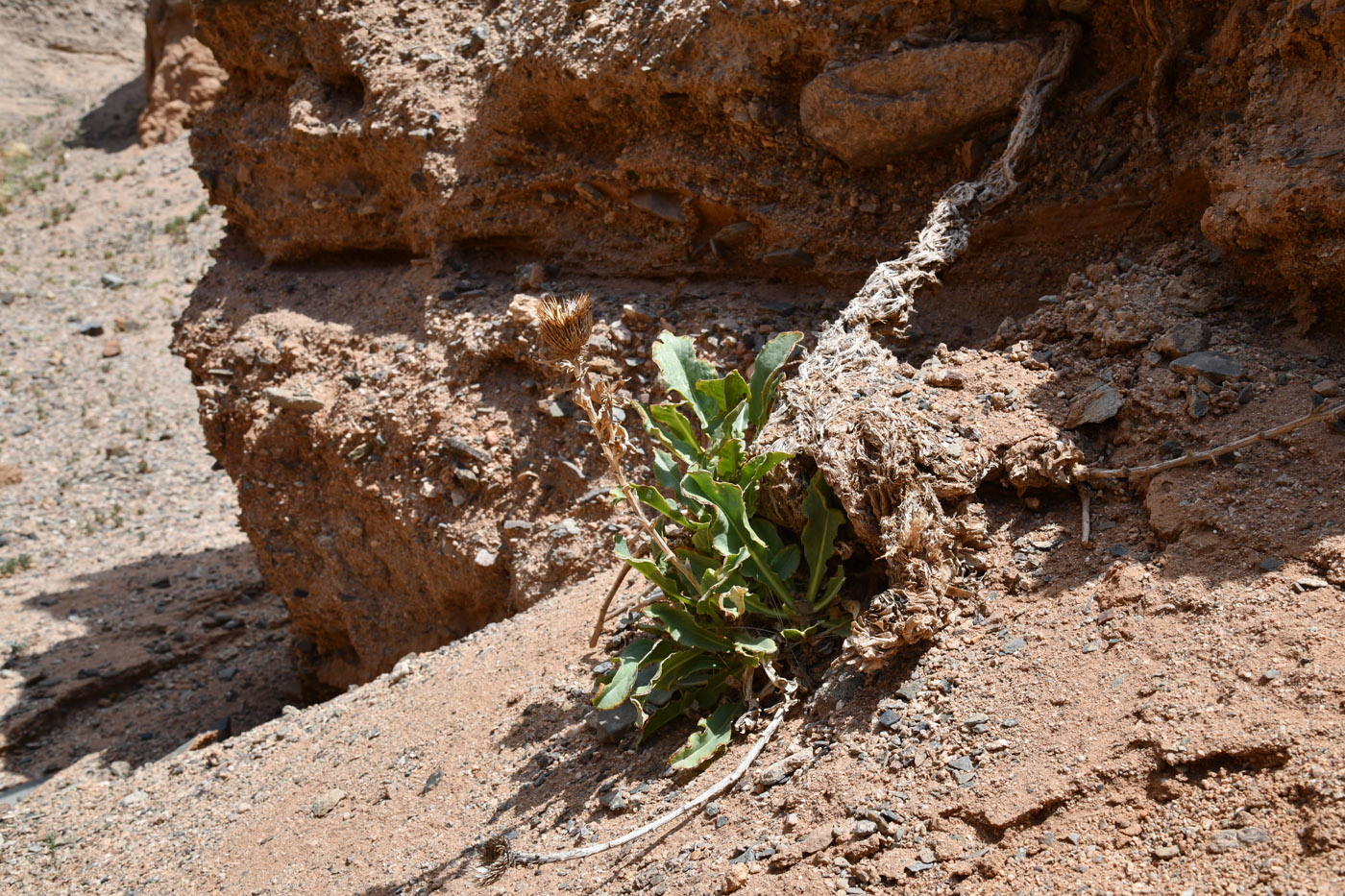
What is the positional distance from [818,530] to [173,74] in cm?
1450

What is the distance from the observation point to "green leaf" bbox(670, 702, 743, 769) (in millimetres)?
2434

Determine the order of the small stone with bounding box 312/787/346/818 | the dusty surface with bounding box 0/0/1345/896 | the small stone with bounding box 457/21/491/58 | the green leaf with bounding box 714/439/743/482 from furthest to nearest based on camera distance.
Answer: the small stone with bounding box 457/21/491/58, the small stone with bounding box 312/787/346/818, the green leaf with bounding box 714/439/743/482, the dusty surface with bounding box 0/0/1345/896

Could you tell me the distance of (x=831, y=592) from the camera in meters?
2.57

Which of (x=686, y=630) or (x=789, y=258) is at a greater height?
(x=789, y=258)

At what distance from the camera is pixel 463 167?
474cm

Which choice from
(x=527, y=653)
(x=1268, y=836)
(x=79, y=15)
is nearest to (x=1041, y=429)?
(x=1268, y=836)

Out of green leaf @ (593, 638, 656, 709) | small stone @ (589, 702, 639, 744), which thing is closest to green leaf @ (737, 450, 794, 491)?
green leaf @ (593, 638, 656, 709)

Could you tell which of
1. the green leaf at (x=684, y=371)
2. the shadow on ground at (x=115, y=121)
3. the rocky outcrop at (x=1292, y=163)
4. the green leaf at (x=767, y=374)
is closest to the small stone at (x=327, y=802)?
the green leaf at (x=684, y=371)

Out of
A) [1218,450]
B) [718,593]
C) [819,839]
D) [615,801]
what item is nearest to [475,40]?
[718,593]

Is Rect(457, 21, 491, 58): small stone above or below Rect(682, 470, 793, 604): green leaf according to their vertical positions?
above

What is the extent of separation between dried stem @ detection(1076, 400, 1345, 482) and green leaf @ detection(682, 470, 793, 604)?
0.81 m

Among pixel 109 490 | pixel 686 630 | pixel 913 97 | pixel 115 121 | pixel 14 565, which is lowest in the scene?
pixel 14 565

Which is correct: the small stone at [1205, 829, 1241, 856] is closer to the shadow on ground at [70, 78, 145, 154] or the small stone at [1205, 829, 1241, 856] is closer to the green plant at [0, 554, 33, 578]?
the green plant at [0, 554, 33, 578]

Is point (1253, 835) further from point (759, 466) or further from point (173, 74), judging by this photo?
point (173, 74)
